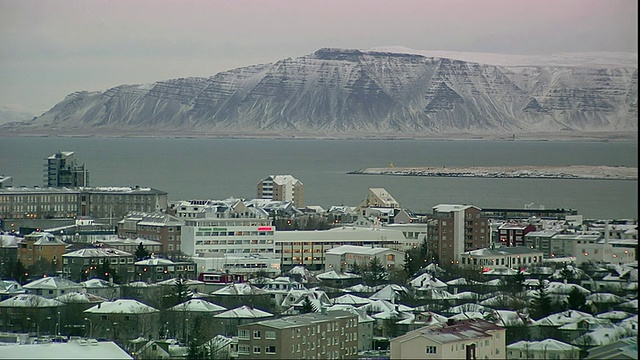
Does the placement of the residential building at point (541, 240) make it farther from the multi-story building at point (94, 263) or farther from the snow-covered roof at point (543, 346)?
the snow-covered roof at point (543, 346)

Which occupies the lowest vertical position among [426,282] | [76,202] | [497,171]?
[426,282]

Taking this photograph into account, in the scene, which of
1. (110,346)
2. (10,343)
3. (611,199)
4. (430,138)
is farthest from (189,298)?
(430,138)

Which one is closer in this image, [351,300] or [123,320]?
[123,320]

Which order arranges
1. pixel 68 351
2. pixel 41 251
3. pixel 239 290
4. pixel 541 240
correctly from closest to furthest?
pixel 68 351 → pixel 239 290 → pixel 41 251 → pixel 541 240

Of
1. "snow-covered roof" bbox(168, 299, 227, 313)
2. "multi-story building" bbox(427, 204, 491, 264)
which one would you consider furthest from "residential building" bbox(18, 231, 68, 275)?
"snow-covered roof" bbox(168, 299, 227, 313)

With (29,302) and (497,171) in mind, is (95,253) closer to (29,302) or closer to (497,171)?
(29,302)

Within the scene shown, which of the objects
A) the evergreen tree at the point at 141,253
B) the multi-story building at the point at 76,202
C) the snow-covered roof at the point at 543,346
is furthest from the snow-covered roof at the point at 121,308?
the multi-story building at the point at 76,202

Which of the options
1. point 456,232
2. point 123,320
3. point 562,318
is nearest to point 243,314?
point 123,320

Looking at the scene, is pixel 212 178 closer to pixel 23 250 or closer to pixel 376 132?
pixel 376 132
